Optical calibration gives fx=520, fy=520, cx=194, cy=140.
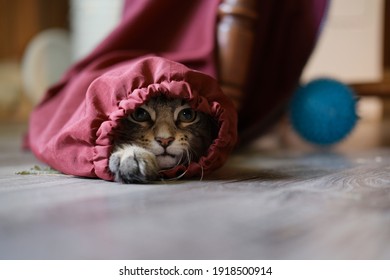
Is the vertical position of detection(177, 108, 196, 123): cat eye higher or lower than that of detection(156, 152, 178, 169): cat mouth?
higher

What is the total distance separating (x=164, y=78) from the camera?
1028 millimetres

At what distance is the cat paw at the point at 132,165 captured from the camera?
3.26ft

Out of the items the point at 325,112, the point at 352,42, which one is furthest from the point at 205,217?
the point at 352,42

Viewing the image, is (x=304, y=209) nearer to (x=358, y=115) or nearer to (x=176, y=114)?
(x=176, y=114)

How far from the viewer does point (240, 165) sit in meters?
1.37

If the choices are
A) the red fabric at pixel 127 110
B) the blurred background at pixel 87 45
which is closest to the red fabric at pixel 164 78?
the red fabric at pixel 127 110

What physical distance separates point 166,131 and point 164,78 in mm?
107

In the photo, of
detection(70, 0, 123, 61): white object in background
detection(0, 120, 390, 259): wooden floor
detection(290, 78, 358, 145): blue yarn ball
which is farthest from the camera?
detection(70, 0, 123, 61): white object in background

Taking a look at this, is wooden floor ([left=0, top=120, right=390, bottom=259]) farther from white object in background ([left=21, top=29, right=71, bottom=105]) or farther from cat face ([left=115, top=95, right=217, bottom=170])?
white object in background ([left=21, top=29, right=71, bottom=105])

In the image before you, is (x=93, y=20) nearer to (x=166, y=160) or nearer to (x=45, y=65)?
(x=45, y=65)

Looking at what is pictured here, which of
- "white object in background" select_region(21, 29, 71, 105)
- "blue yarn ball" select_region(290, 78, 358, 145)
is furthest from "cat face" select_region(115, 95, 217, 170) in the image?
"white object in background" select_region(21, 29, 71, 105)

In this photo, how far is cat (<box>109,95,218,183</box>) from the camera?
1006 mm

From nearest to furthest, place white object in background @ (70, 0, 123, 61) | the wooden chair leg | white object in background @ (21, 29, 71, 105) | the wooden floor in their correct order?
the wooden floor, the wooden chair leg, white object in background @ (70, 0, 123, 61), white object in background @ (21, 29, 71, 105)

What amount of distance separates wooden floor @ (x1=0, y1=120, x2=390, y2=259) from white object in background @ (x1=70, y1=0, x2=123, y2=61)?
5.65ft
